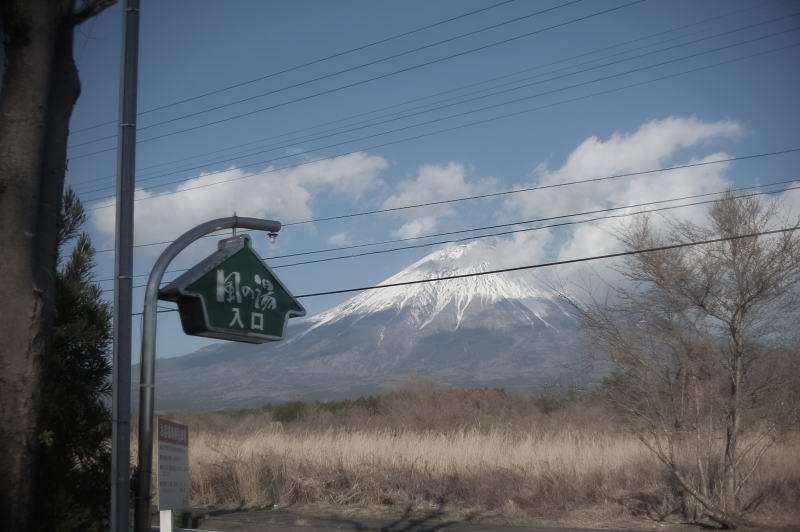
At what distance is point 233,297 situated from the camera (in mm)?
6109

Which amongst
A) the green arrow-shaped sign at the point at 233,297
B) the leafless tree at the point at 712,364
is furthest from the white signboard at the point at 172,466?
the leafless tree at the point at 712,364

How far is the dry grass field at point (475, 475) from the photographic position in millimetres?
14805

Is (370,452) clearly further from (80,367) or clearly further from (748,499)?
(80,367)

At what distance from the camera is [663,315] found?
14383 mm

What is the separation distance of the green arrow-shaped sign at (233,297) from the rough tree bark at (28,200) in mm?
887

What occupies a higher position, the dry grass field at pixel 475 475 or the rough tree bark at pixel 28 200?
the rough tree bark at pixel 28 200

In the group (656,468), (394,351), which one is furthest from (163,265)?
(394,351)

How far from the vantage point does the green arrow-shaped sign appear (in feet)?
19.0

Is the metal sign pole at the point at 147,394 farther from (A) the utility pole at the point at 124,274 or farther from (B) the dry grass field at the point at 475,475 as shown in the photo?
(B) the dry grass field at the point at 475,475

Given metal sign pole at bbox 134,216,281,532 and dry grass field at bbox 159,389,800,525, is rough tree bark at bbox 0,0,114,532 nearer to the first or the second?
metal sign pole at bbox 134,216,281,532

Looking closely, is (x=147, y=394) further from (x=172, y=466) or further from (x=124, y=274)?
(x=124, y=274)

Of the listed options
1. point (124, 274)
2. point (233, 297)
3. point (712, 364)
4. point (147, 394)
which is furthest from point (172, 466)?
point (712, 364)

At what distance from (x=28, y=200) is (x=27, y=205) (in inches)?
1.4

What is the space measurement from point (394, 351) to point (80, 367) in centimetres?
19398
